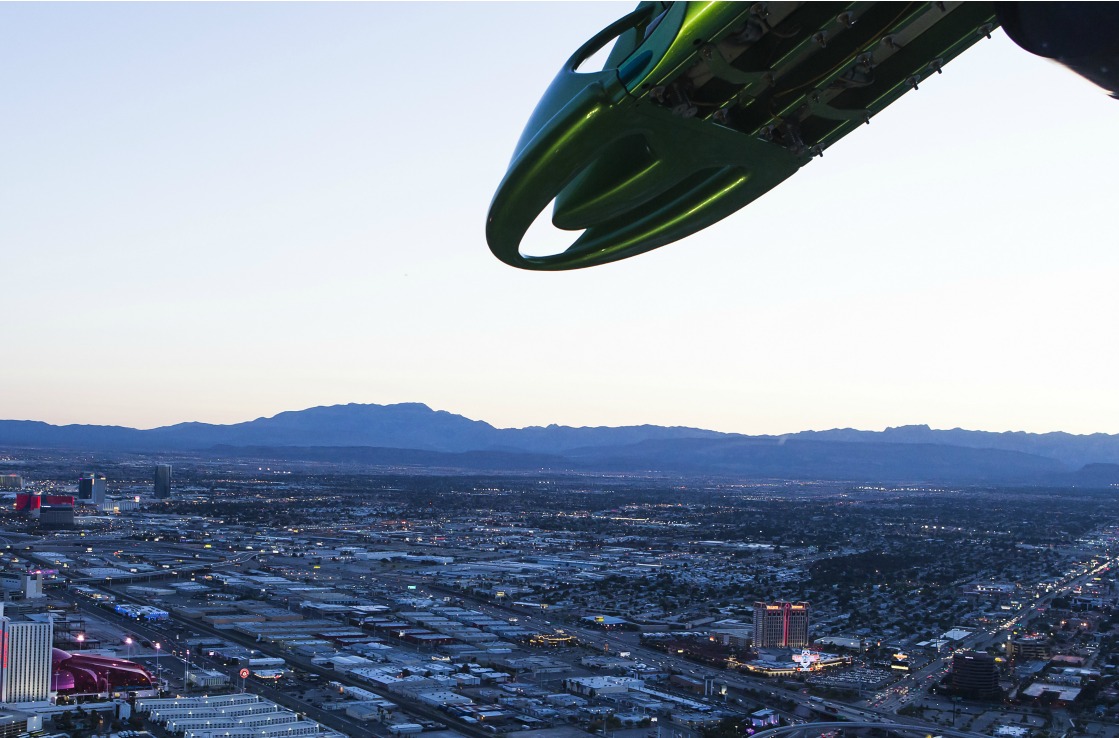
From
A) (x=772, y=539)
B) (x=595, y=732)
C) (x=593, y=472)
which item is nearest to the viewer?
(x=595, y=732)

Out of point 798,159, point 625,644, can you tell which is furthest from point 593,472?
point 798,159

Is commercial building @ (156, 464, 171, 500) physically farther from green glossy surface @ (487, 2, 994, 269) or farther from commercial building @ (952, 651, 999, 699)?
green glossy surface @ (487, 2, 994, 269)

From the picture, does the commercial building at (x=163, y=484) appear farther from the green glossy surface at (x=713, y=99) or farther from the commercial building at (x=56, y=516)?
the green glossy surface at (x=713, y=99)

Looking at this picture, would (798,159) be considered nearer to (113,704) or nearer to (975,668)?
(113,704)

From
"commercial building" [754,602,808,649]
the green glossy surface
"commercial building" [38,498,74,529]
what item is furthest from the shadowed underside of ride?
"commercial building" [38,498,74,529]

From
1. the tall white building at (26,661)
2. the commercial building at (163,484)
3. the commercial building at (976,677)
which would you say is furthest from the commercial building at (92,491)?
the commercial building at (976,677)
